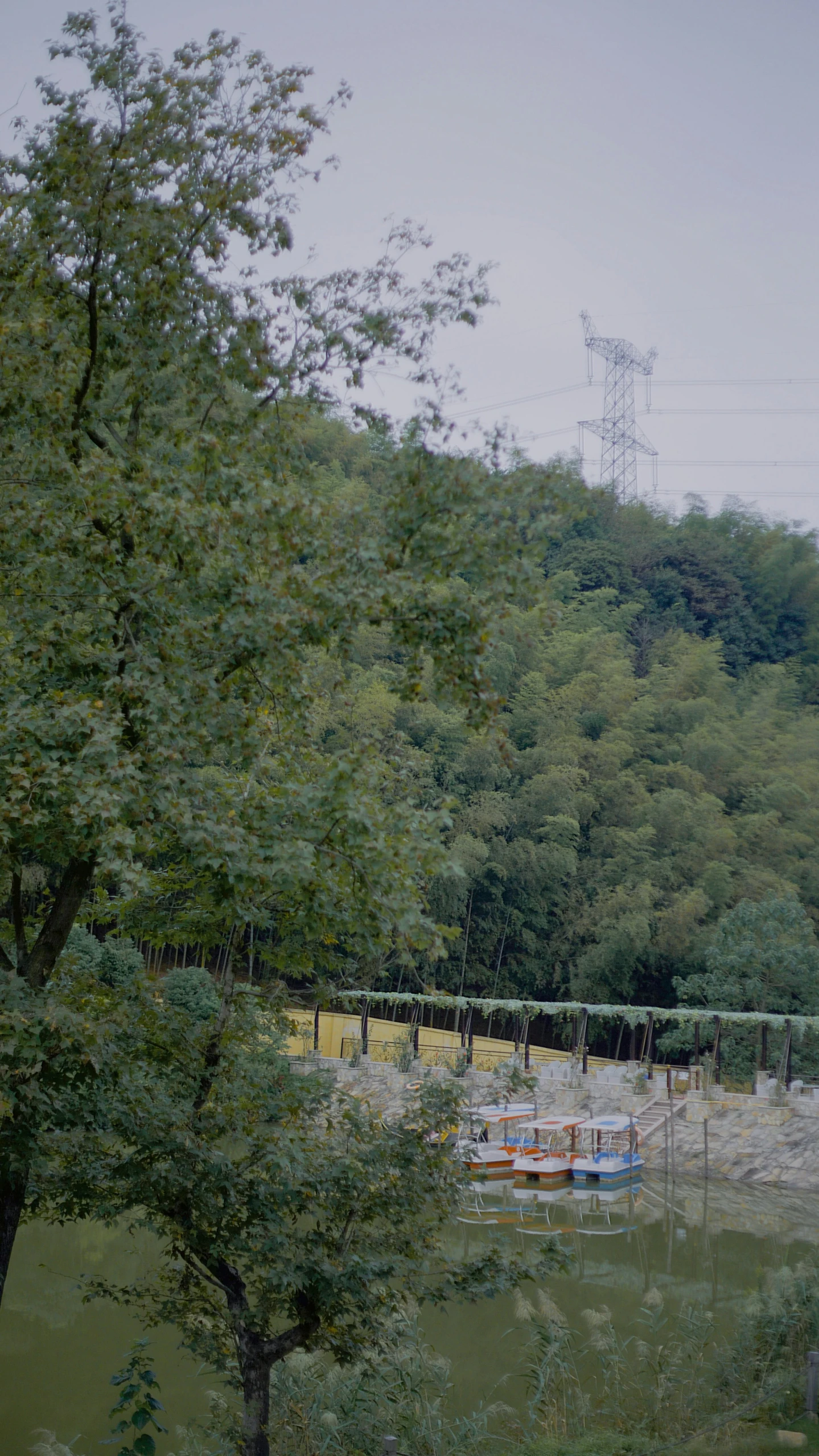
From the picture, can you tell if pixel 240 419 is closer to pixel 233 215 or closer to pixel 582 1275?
pixel 233 215

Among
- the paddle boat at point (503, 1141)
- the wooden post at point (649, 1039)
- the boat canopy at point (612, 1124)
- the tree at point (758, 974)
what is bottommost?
the paddle boat at point (503, 1141)

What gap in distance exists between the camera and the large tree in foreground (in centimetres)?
367

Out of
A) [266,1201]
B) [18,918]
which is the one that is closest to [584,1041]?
[266,1201]

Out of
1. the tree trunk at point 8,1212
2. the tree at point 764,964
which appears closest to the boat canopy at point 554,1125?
the tree at point 764,964

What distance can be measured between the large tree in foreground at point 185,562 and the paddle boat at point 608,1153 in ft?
42.5

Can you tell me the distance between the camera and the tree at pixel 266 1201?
412cm

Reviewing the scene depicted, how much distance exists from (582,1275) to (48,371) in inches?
419

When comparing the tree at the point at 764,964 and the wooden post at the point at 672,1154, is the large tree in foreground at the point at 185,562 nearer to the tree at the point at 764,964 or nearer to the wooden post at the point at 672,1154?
the wooden post at the point at 672,1154

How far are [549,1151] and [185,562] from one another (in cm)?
1508

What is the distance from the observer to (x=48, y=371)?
4.15m

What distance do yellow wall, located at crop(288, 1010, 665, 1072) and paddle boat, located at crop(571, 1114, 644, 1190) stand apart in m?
1.88

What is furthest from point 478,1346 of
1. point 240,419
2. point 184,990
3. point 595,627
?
point 595,627

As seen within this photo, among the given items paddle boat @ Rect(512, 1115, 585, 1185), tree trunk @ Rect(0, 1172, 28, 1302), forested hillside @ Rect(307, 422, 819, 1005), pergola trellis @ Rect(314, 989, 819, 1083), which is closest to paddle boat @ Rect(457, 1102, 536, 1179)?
A: paddle boat @ Rect(512, 1115, 585, 1185)

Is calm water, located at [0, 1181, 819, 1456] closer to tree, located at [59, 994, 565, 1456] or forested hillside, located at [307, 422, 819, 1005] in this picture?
tree, located at [59, 994, 565, 1456]
